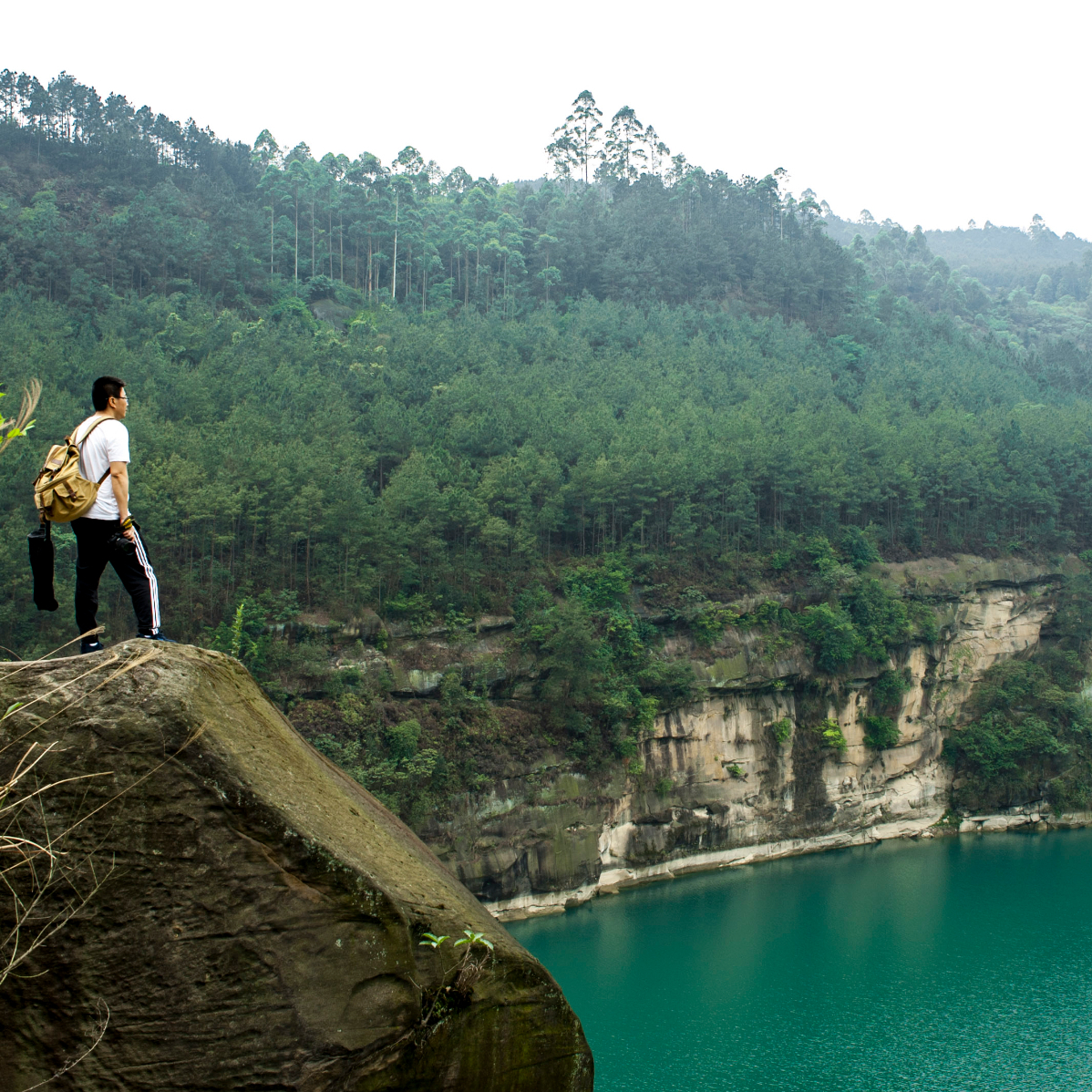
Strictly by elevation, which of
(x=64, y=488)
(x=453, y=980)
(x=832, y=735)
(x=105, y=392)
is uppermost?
(x=105, y=392)

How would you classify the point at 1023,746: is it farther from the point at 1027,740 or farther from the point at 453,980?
the point at 453,980

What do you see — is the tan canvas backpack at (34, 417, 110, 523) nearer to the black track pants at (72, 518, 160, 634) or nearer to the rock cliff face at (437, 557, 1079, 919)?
the black track pants at (72, 518, 160, 634)

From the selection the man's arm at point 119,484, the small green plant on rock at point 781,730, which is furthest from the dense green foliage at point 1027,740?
the man's arm at point 119,484

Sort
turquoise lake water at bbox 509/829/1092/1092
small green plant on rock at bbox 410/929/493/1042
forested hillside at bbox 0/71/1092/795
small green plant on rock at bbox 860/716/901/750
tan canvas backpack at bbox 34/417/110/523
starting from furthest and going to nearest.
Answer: small green plant on rock at bbox 860/716/901/750, forested hillside at bbox 0/71/1092/795, turquoise lake water at bbox 509/829/1092/1092, tan canvas backpack at bbox 34/417/110/523, small green plant on rock at bbox 410/929/493/1042

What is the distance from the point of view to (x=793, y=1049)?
1617 cm

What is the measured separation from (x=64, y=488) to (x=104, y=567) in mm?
416

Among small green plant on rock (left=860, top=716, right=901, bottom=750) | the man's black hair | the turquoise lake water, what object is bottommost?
the turquoise lake water

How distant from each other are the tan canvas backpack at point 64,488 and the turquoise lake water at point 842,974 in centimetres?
1458

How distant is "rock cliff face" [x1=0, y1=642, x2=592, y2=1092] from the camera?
2752mm

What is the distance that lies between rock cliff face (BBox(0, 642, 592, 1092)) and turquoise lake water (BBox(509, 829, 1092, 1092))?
13984 mm

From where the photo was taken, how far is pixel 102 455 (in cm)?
373

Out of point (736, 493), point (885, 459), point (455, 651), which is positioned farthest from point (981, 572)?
point (455, 651)

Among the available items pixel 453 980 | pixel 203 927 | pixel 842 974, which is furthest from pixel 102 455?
pixel 842 974

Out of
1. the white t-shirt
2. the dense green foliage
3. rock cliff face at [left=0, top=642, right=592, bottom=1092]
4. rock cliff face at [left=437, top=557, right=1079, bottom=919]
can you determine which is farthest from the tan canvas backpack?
the dense green foliage
